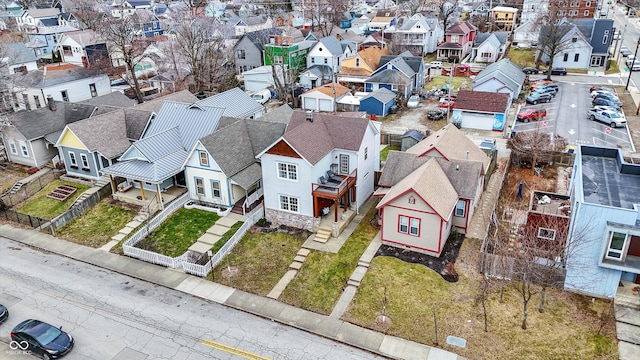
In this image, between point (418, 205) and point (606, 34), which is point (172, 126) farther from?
point (606, 34)

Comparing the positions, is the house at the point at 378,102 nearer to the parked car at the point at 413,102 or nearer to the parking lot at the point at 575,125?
the parked car at the point at 413,102

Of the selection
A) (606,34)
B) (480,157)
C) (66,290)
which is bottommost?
(66,290)

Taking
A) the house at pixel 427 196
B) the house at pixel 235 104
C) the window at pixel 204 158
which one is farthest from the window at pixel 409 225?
the house at pixel 235 104

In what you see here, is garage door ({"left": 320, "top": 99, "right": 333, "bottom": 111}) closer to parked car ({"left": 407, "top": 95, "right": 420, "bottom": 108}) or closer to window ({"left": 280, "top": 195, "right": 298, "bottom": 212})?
parked car ({"left": 407, "top": 95, "right": 420, "bottom": 108})

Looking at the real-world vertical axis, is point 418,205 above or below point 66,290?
above

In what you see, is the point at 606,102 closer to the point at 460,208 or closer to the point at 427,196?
the point at 460,208

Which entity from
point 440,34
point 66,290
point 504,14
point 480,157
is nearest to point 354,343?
point 66,290

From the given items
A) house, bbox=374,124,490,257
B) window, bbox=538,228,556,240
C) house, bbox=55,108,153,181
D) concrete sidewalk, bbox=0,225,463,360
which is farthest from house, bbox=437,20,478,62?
concrete sidewalk, bbox=0,225,463,360
